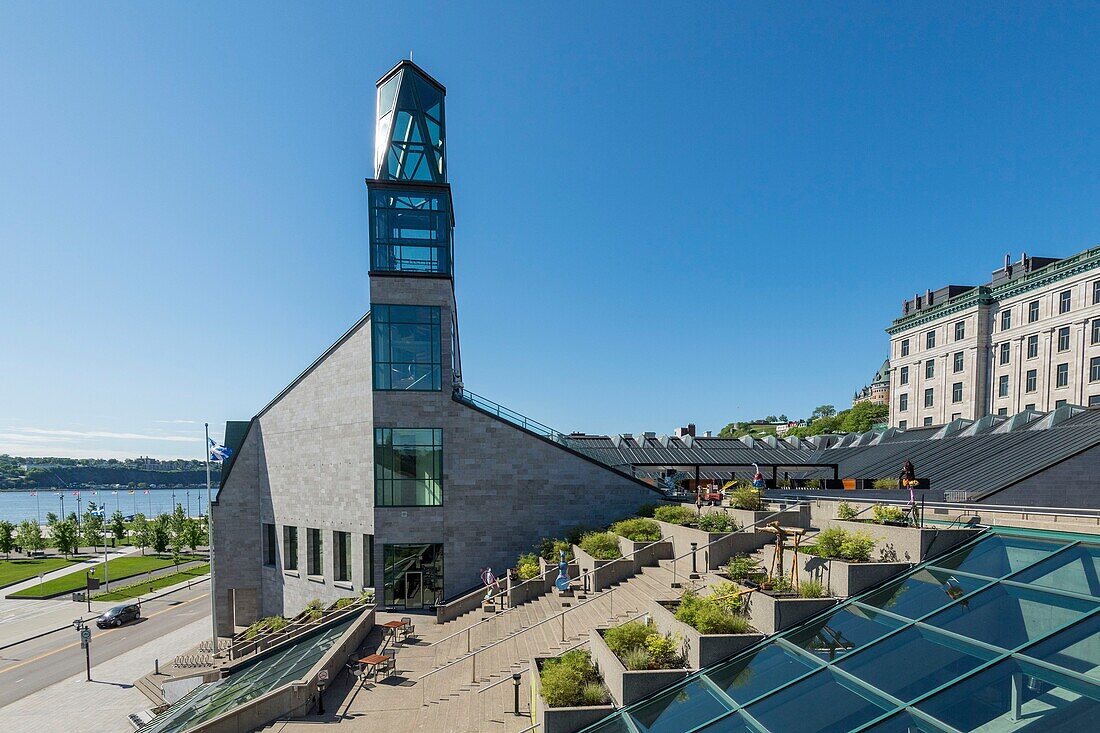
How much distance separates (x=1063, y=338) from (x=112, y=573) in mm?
109995

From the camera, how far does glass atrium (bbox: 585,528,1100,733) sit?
7406 mm

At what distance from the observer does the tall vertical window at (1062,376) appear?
4956cm

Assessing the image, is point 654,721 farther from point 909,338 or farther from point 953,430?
point 909,338

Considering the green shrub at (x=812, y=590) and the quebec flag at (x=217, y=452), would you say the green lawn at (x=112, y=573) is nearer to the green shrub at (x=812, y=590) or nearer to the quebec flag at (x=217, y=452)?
the quebec flag at (x=217, y=452)

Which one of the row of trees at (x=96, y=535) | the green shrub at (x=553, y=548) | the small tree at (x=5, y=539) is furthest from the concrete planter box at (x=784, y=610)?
the small tree at (x=5, y=539)

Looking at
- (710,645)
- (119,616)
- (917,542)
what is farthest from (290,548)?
(917,542)

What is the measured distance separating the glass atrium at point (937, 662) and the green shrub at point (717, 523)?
7313mm

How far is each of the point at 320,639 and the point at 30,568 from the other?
70298 mm

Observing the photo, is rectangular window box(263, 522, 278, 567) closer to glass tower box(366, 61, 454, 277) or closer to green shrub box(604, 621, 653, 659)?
glass tower box(366, 61, 454, 277)

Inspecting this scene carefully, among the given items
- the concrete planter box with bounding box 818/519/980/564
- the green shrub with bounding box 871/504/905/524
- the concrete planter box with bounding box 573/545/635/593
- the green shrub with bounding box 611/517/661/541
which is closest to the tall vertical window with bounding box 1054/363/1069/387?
the green shrub with bounding box 871/504/905/524

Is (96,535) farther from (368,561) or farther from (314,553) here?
(368,561)

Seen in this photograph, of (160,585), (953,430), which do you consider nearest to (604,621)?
(953,430)

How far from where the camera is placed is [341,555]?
29031 millimetres

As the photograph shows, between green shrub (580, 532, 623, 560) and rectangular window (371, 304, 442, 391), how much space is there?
1203 centimetres
